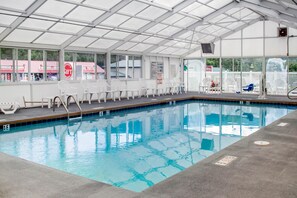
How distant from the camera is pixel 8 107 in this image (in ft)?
33.4

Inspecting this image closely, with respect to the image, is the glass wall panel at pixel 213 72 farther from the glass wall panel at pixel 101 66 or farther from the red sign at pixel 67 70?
the red sign at pixel 67 70

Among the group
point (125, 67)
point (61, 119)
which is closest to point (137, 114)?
point (61, 119)

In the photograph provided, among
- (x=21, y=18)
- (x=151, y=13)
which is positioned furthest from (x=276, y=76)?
(x=21, y=18)

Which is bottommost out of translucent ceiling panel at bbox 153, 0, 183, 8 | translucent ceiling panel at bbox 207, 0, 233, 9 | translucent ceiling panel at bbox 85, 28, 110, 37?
translucent ceiling panel at bbox 85, 28, 110, 37

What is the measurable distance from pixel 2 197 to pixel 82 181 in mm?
839

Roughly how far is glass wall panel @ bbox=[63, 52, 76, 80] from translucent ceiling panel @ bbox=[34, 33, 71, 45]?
1025 millimetres

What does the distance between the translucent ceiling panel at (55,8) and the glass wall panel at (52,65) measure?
8.87ft

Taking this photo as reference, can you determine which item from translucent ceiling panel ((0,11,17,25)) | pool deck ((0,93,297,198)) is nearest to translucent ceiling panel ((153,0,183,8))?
translucent ceiling panel ((0,11,17,25))

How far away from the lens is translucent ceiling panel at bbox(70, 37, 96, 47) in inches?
476

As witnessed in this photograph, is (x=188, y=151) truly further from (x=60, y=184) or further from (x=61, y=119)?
(x=61, y=119)

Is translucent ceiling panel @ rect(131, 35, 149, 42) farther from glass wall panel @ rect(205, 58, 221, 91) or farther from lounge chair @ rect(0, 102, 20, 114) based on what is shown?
lounge chair @ rect(0, 102, 20, 114)

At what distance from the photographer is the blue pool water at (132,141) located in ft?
16.9

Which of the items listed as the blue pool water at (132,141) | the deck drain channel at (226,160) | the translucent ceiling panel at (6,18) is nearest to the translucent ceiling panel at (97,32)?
the translucent ceiling panel at (6,18)

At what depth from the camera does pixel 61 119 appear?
31.3ft
